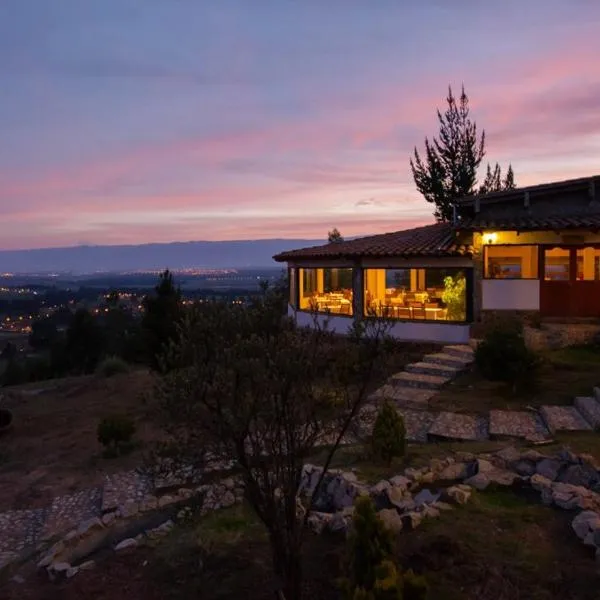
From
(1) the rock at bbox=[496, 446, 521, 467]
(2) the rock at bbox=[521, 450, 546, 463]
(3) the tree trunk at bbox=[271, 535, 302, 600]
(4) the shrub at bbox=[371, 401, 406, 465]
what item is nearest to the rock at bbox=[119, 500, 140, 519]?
(4) the shrub at bbox=[371, 401, 406, 465]

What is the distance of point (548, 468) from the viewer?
7.20 m

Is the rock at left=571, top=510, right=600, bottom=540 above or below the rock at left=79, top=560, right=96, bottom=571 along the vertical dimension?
above

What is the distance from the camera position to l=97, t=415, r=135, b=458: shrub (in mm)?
11023

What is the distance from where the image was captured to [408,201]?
41.1 m

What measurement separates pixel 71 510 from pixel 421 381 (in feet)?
24.8

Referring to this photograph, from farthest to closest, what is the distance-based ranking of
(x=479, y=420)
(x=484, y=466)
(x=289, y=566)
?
(x=479, y=420) < (x=484, y=466) < (x=289, y=566)

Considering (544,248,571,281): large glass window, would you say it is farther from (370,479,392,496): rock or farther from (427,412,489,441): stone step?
(370,479,392,496): rock

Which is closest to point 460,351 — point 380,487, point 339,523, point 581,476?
point 581,476

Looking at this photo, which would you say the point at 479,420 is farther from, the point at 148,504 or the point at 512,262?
the point at 512,262

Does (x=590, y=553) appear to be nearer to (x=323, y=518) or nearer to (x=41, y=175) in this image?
(x=323, y=518)

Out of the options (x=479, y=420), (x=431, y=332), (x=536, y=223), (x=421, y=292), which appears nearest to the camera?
(x=479, y=420)

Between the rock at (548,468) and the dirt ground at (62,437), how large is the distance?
16.0ft

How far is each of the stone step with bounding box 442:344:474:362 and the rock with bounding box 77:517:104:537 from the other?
31.9ft

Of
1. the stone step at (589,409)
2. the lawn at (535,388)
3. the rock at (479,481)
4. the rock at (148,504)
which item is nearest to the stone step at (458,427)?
the lawn at (535,388)
